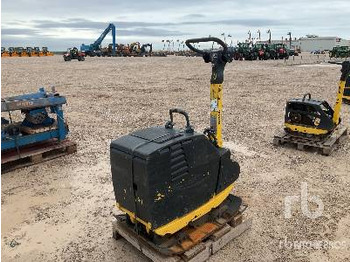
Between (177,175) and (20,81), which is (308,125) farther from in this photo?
(20,81)

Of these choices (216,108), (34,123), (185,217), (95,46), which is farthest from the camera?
(95,46)

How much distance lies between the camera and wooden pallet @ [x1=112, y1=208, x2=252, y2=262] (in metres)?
3.33

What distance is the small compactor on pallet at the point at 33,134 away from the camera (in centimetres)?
587

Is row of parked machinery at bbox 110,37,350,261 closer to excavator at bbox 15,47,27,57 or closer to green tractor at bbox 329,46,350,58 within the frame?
green tractor at bbox 329,46,350,58

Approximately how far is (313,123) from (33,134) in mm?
5526

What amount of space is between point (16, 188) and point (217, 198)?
11.4 ft

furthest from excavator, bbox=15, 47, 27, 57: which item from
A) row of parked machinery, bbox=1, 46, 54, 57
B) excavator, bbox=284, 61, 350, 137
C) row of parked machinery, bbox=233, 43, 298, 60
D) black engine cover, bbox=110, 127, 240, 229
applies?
black engine cover, bbox=110, 127, 240, 229

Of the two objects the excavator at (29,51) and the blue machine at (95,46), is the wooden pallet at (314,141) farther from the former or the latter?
the excavator at (29,51)

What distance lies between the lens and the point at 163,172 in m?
3.02

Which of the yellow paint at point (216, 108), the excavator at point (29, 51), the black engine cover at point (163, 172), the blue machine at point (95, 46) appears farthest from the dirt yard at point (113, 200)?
the excavator at point (29, 51)

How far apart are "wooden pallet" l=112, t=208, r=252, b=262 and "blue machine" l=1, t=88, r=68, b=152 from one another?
318cm

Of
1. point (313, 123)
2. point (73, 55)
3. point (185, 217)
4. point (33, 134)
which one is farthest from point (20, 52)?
point (185, 217)

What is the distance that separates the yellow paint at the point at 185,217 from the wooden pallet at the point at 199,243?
0.83 feet

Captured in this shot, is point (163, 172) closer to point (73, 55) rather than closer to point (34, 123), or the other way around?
point (34, 123)
